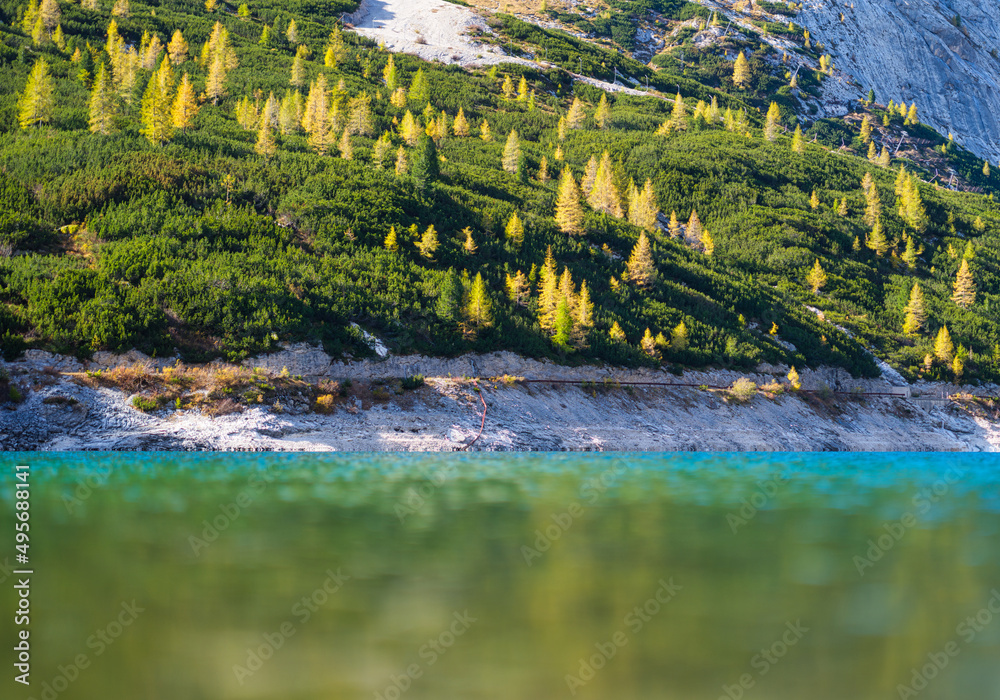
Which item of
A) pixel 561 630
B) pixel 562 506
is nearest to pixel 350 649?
pixel 561 630

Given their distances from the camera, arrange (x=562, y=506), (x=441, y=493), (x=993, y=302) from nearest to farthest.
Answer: (x=562, y=506) → (x=441, y=493) → (x=993, y=302)

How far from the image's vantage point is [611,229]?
83.4m

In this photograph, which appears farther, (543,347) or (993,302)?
(993,302)

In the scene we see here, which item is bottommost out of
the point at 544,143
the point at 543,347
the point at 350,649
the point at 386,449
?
the point at 386,449

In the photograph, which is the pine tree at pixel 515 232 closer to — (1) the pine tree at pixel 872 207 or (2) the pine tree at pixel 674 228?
(2) the pine tree at pixel 674 228

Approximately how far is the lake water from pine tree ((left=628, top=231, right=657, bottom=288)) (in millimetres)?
47349

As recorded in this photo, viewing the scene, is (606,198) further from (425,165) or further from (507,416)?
(507,416)

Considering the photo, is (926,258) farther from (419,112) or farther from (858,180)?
(419,112)

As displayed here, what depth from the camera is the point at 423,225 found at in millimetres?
68875

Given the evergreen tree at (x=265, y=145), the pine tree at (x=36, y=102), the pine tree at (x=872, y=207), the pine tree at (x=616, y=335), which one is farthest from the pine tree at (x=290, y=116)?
the pine tree at (x=872, y=207)

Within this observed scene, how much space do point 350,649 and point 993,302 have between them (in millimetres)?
113482

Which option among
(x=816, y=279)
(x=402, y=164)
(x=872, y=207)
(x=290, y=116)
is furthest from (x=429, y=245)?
(x=872, y=207)

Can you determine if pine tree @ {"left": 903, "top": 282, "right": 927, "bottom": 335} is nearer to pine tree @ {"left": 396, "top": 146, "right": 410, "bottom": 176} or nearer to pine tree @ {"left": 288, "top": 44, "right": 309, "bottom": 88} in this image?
pine tree @ {"left": 396, "top": 146, "right": 410, "bottom": 176}

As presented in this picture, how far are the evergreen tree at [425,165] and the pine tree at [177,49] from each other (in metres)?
74.9
